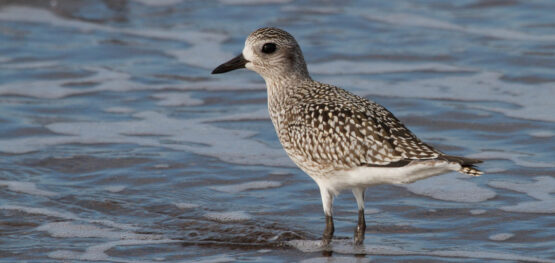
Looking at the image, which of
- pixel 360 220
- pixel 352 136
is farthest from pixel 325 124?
pixel 360 220

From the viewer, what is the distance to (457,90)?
38.4ft

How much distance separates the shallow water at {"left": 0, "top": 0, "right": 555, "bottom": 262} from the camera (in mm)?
7750

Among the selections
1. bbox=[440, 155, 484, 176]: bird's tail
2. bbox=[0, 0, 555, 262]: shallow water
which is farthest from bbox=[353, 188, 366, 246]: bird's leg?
bbox=[440, 155, 484, 176]: bird's tail

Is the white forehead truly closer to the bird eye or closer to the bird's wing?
the bird eye

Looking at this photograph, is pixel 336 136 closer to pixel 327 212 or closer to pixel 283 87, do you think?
pixel 327 212

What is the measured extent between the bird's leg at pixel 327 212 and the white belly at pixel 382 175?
0.06m

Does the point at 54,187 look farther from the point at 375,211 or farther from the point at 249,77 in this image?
the point at 249,77

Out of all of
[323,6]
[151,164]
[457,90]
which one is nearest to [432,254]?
[151,164]

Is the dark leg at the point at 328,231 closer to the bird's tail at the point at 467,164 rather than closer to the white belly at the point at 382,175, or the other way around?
the white belly at the point at 382,175

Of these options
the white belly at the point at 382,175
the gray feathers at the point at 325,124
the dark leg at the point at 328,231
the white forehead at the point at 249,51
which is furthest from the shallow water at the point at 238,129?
the white forehead at the point at 249,51

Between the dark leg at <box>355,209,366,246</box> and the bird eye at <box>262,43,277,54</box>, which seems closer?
the dark leg at <box>355,209,366,246</box>

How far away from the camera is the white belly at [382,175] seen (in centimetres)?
681

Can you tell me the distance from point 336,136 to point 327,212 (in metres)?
0.71

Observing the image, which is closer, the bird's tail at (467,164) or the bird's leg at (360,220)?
the bird's tail at (467,164)
